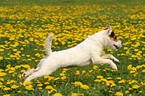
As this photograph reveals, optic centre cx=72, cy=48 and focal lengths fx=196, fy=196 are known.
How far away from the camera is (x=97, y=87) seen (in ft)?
12.6

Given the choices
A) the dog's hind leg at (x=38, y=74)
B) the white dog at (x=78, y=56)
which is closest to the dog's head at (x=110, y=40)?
the white dog at (x=78, y=56)

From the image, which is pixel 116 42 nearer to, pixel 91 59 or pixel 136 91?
pixel 91 59

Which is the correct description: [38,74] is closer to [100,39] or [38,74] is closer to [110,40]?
[100,39]

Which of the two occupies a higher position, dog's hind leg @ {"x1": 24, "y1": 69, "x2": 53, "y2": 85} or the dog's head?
the dog's head

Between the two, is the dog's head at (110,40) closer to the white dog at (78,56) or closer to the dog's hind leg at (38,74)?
the white dog at (78,56)

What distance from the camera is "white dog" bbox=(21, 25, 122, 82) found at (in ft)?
13.5

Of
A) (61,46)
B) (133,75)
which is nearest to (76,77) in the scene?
(133,75)

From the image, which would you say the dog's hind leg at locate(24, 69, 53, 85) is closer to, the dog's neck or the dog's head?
the dog's neck

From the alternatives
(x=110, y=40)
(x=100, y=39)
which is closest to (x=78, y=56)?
(x=100, y=39)

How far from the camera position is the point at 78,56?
14.9 feet

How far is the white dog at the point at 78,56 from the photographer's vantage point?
412cm

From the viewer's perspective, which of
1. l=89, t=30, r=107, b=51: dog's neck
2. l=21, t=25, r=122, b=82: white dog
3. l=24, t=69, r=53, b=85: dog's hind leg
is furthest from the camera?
l=89, t=30, r=107, b=51: dog's neck

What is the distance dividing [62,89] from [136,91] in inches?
56.4

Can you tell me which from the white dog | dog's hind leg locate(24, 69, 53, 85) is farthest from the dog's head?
dog's hind leg locate(24, 69, 53, 85)
